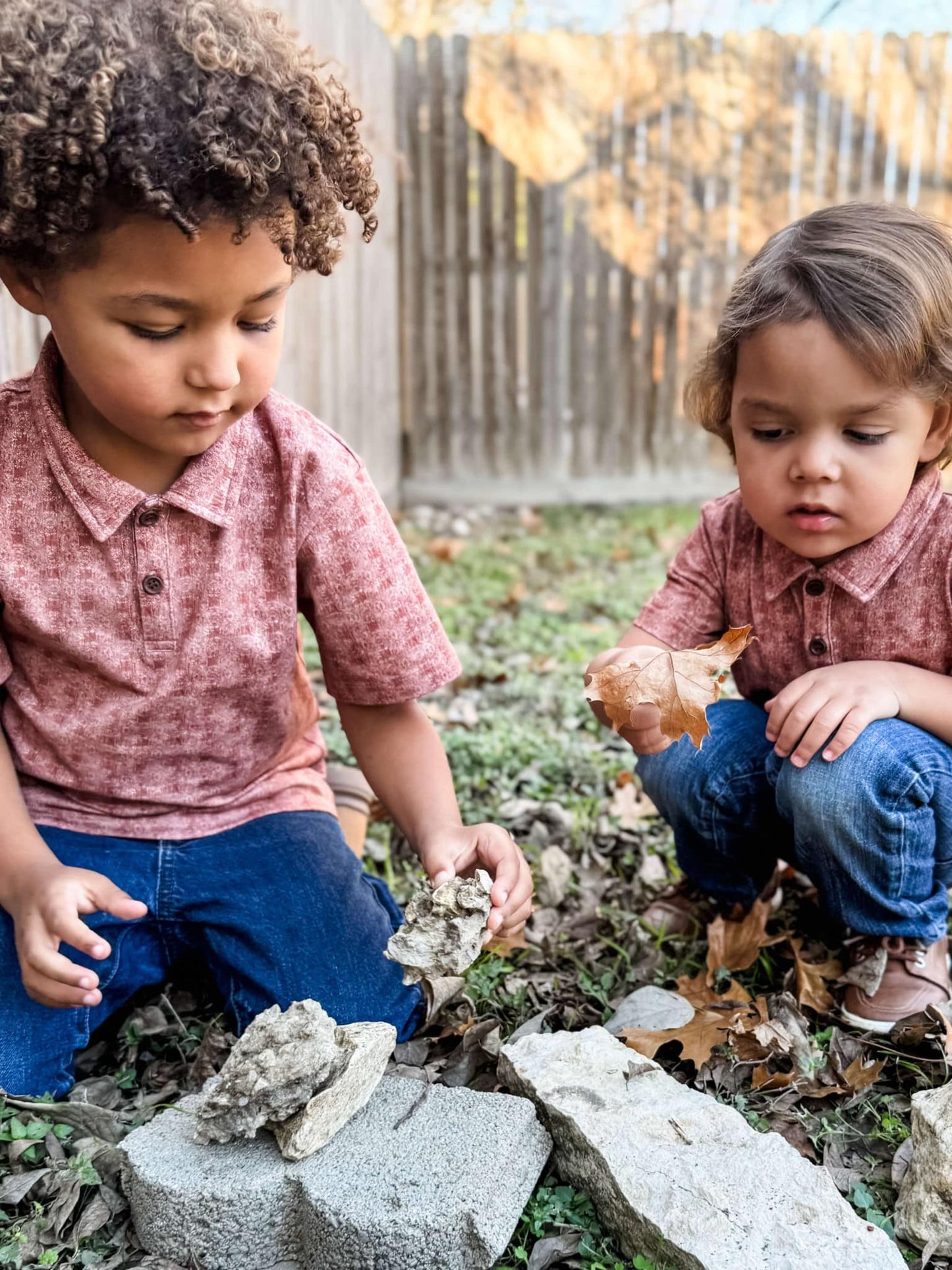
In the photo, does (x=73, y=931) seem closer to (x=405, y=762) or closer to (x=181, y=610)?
(x=181, y=610)

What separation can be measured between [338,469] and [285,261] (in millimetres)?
409

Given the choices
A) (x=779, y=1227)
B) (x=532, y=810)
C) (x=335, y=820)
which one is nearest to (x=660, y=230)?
(x=532, y=810)

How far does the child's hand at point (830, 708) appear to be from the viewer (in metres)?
1.95

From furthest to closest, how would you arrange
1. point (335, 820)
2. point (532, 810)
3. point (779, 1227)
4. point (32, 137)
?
point (532, 810), point (335, 820), point (32, 137), point (779, 1227)

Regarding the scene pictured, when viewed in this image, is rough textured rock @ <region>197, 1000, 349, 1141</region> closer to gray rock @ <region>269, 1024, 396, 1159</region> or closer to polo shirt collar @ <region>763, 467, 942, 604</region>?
gray rock @ <region>269, 1024, 396, 1159</region>

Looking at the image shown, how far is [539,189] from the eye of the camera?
7148 millimetres

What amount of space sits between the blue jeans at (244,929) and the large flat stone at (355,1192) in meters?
0.34

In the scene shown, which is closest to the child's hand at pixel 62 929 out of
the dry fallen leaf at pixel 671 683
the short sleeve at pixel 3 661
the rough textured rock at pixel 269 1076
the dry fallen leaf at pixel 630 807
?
the rough textured rock at pixel 269 1076

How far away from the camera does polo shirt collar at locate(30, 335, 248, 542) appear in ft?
6.11

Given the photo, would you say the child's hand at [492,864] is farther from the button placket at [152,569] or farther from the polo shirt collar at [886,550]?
the polo shirt collar at [886,550]

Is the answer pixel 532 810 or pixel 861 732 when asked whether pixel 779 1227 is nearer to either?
pixel 861 732

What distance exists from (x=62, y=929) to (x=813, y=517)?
1353 millimetres

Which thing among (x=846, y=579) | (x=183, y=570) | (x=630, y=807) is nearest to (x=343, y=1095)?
(x=183, y=570)

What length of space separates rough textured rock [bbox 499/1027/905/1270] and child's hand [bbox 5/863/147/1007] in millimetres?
629
